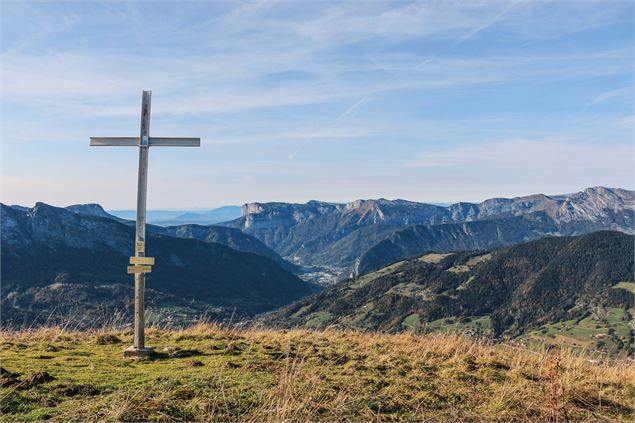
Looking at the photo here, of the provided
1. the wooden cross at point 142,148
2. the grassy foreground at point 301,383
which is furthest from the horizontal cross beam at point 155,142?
the grassy foreground at point 301,383

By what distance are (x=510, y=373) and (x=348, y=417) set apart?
5.50 meters

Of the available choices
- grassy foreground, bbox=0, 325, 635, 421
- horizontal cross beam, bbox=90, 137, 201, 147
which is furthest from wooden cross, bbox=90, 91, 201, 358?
grassy foreground, bbox=0, 325, 635, 421

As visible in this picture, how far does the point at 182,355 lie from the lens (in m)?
13.6

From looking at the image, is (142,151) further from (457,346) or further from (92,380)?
(457,346)

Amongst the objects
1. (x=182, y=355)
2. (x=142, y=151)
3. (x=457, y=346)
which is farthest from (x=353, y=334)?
(x=142, y=151)

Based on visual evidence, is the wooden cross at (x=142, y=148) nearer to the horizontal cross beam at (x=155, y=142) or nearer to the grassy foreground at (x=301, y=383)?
the horizontal cross beam at (x=155, y=142)

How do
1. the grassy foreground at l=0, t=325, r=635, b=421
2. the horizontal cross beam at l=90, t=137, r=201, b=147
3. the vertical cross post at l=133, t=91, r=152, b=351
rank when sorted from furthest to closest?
the horizontal cross beam at l=90, t=137, r=201, b=147 < the vertical cross post at l=133, t=91, r=152, b=351 < the grassy foreground at l=0, t=325, r=635, b=421

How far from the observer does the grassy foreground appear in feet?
27.4

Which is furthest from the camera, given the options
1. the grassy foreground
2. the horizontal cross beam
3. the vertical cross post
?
the horizontal cross beam

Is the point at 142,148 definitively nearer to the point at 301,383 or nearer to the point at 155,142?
the point at 155,142

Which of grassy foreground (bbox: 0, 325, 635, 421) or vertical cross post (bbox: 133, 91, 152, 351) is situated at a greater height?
vertical cross post (bbox: 133, 91, 152, 351)

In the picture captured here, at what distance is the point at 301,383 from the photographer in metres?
9.67

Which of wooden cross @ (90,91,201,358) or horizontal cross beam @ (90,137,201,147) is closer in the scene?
wooden cross @ (90,91,201,358)

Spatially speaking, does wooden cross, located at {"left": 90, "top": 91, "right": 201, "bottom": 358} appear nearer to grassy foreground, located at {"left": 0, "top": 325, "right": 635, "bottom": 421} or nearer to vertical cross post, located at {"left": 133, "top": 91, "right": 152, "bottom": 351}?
vertical cross post, located at {"left": 133, "top": 91, "right": 152, "bottom": 351}
